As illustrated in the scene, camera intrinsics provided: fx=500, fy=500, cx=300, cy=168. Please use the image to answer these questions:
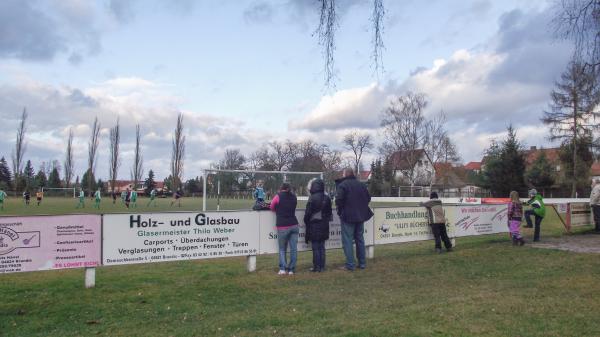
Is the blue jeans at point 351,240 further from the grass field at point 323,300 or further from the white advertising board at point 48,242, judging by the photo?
the white advertising board at point 48,242

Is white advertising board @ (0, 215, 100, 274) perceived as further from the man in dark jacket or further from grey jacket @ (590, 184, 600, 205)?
grey jacket @ (590, 184, 600, 205)

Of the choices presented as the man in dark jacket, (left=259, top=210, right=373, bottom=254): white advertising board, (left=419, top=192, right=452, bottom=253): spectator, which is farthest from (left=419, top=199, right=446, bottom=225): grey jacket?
the man in dark jacket

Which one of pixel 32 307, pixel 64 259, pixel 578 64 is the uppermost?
pixel 578 64

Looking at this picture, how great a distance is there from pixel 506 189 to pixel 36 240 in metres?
52.3

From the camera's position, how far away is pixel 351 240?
10055mm

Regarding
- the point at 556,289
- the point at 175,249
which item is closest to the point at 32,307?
the point at 175,249

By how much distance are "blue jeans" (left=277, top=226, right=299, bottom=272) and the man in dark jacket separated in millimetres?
1021

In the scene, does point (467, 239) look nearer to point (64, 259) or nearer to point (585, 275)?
point (585, 275)

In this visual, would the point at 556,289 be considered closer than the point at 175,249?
Yes

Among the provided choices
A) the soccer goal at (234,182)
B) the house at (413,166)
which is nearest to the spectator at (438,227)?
the soccer goal at (234,182)

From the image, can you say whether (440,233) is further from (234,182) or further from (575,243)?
(234,182)

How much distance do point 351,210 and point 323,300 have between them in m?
3.05

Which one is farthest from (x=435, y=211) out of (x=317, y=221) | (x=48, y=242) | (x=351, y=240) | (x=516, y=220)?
(x=48, y=242)

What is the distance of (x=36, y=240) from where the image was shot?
25.6ft
